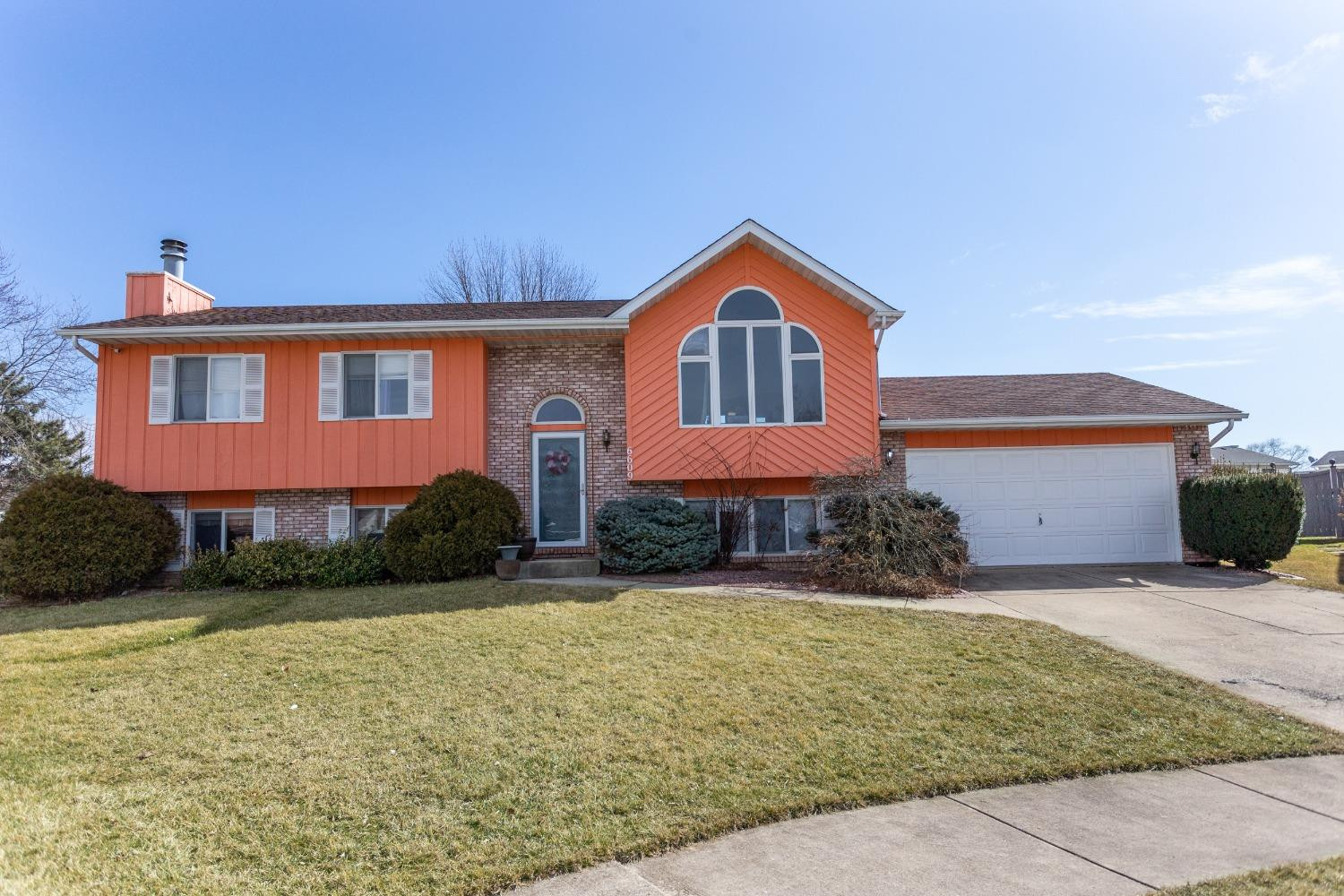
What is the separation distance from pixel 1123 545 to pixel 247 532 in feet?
51.3

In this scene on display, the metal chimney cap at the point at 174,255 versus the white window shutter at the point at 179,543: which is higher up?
the metal chimney cap at the point at 174,255

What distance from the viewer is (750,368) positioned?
13250 mm

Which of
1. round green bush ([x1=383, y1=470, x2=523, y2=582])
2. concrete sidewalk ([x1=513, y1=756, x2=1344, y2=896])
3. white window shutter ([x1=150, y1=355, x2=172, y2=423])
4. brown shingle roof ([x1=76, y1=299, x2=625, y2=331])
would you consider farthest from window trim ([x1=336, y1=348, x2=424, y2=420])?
concrete sidewalk ([x1=513, y1=756, x2=1344, y2=896])

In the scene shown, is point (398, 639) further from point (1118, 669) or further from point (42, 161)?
point (42, 161)

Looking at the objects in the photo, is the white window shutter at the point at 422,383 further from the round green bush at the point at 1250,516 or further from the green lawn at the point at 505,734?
the round green bush at the point at 1250,516

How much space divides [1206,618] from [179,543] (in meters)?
15.2

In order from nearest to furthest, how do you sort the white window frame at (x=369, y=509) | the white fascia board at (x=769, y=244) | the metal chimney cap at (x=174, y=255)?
the white fascia board at (x=769, y=244) < the white window frame at (x=369, y=509) < the metal chimney cap at (x=174, y=255)

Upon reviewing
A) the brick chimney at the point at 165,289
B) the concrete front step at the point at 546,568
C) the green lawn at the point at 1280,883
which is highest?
the brick chimney at the point at 165,289

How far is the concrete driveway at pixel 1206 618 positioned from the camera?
659 centimetres

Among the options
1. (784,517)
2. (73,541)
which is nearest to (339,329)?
(73,541)

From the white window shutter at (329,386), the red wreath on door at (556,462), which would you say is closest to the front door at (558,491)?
the red wreath on door at (556,462)

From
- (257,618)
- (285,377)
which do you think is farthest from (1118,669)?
(285,377)

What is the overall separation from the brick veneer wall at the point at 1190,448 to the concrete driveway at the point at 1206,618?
5.97 ft

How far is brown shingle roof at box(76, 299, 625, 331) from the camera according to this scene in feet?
43.0
